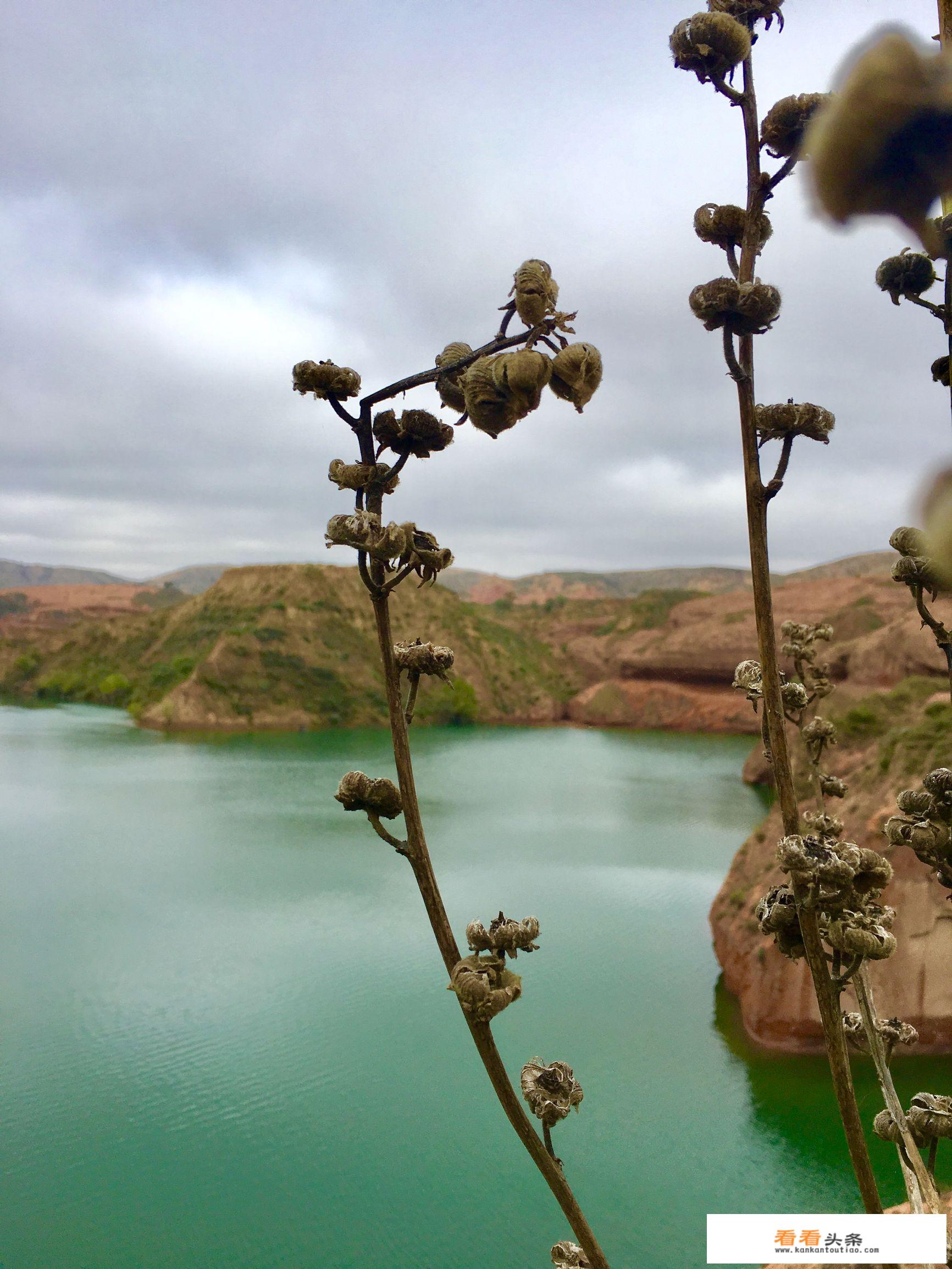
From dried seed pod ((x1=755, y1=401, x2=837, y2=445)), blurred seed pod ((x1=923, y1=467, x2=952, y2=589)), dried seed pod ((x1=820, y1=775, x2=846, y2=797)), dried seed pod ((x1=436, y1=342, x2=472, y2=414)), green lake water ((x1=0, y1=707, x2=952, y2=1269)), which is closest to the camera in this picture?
blurred seed pod ((x1=923, y1=467, x2=952, y2=589))

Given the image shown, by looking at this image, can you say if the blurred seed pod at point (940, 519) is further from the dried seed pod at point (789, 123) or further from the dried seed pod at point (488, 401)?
the dried seed pod at point (789, 123)

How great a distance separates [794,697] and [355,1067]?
660 centimetres

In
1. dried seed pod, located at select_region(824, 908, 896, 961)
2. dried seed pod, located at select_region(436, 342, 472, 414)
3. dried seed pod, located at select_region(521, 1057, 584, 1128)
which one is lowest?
dried seed pod, located at select_region(521, 1057, 584, 1128)

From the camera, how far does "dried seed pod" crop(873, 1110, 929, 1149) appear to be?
1.47 meters

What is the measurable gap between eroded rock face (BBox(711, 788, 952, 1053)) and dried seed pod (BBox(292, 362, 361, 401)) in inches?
215

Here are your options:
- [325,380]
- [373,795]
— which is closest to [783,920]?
[373,795]

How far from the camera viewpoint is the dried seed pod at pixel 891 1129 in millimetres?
1473

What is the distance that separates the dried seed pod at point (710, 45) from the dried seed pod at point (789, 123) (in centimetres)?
9

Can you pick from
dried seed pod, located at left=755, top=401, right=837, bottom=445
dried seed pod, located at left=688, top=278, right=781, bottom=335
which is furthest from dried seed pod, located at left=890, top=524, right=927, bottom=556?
dried seed pod, located at left=688, top=278, right=781, bottom=335

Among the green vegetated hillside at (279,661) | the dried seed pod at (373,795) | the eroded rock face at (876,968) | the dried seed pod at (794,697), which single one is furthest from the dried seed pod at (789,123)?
the green vegetated hillside at (279,661)

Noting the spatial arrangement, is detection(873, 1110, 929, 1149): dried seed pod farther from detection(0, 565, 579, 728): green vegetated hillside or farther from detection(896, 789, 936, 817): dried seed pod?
detection(0, 565, 579, 728): green vegetated hillside

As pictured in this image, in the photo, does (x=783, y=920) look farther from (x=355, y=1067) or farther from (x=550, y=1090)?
(x=355, y=1067)

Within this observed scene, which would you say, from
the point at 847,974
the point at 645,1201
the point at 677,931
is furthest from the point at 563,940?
the point at 847,974

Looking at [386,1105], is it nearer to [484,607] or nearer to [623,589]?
[484,607]
